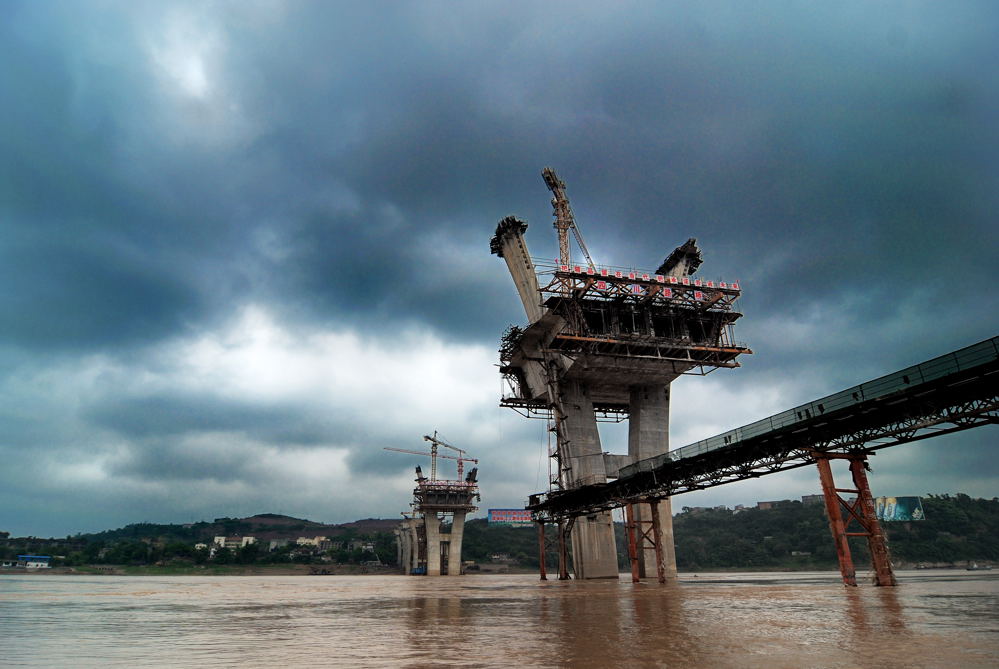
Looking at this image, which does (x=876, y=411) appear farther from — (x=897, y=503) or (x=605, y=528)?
(x=897, y=503)

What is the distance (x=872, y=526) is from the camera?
34.5m

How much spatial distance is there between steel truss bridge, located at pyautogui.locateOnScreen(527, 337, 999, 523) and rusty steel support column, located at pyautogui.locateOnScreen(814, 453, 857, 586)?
838 mm

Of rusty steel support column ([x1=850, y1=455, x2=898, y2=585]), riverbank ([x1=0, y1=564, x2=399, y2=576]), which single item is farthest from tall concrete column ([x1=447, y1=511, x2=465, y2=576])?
rusty steel support column ([x1=850, y1=455, x2=898, y2=585])

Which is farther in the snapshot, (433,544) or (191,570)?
(191,570)

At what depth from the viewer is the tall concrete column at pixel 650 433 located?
7406 centimetres

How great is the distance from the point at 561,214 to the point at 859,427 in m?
64.7

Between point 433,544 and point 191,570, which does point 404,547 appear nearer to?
point 433,544

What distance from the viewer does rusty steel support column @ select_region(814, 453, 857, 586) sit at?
1355 inches

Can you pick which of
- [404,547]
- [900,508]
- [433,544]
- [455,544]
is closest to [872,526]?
[900,508]

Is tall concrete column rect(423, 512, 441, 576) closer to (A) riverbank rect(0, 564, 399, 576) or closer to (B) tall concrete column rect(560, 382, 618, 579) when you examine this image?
(A) riverbank rect(0, 564, 399, 576)

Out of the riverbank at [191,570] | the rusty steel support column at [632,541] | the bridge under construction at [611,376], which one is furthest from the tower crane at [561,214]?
the riverbank at [191,570]

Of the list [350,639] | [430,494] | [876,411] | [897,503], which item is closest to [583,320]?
[876,411]

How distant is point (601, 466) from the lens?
75375mm

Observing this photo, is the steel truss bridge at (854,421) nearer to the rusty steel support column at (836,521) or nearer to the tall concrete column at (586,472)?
the rusty steel support column at (836,521)
